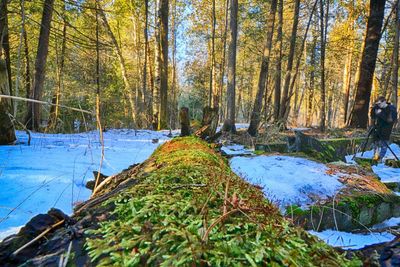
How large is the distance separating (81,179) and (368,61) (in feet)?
45.6

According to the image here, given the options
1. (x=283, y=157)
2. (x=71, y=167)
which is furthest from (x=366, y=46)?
(x=71, y=167)

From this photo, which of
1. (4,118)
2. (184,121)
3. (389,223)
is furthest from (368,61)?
(4,118)

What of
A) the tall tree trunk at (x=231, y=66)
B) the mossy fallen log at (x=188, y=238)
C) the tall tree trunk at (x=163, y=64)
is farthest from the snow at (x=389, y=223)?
the tall tree trunk at (x=163, y=64)

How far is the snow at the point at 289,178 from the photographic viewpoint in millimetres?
4250

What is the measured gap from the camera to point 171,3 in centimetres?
2909

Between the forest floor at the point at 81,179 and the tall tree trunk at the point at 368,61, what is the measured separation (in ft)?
33.0

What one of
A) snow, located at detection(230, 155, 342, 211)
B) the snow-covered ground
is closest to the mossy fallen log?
the snow-covered ground

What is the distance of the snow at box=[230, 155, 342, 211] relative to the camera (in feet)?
13.9

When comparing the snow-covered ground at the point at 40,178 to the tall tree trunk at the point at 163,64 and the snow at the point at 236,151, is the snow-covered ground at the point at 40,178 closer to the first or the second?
the snow at the point at 236,151

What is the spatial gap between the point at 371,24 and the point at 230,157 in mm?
11558

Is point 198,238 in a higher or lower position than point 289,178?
higher

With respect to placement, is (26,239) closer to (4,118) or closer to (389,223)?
(389,223)

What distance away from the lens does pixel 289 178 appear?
4785 mm

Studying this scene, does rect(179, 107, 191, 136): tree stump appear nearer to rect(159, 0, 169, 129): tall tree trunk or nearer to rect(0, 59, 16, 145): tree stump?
rect(0, 59, 16, 145): tree stump
